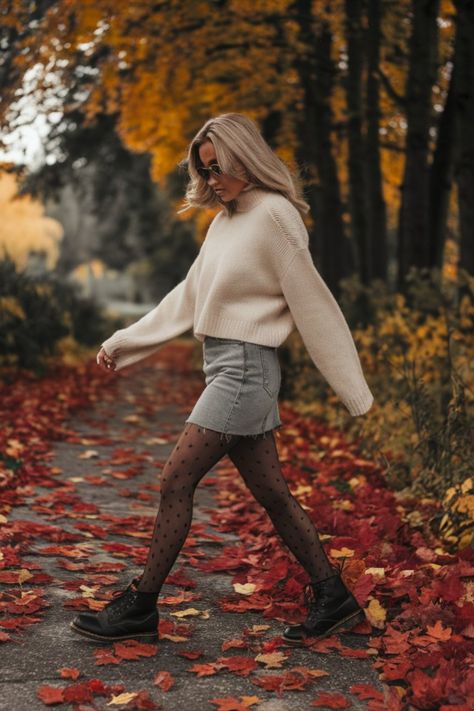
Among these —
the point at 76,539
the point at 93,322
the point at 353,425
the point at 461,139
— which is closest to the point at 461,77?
the point at 461,139

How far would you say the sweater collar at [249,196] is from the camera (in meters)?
3.46

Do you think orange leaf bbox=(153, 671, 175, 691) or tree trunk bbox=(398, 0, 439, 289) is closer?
orange leaf bbox=(153, 671, 175, 691)

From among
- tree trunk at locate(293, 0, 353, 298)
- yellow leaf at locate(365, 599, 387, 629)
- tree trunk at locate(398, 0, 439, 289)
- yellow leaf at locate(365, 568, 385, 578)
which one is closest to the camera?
yellow leaf at locate(365, 599, 387, 629)

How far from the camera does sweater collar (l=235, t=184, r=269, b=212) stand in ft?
11.4

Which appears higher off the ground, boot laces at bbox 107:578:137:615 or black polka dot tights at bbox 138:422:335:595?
black polka dot tights at bbox 138:422:335:595

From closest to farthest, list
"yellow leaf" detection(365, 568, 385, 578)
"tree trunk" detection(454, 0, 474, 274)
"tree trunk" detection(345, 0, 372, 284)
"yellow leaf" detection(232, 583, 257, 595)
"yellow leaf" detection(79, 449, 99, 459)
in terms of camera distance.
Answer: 1. "yellow leaf" detection(365, 568, 385, 578)
2. "yellow leaf" detection(232, 583, 257, 595)
3. "yellow leaf" detection(79, 449, 99, 459)
4. "tree trunk" detection(454, 0, 474, 274)
5. "tree trunk" detection(345, 0, 372, 284)

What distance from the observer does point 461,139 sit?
7773mm

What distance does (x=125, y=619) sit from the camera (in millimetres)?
3432

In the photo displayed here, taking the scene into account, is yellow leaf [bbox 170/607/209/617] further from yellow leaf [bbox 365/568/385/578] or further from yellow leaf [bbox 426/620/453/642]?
yellow leaf [bbox 426/620/453/642]

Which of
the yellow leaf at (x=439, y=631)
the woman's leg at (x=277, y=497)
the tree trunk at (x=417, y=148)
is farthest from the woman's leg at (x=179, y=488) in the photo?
the tree trunk at (x=417, y=148)

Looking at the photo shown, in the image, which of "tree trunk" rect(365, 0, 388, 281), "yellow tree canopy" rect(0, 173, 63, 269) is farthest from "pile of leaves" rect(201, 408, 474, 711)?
"yellow tree canopy" rect(0, 173, 63, 269)

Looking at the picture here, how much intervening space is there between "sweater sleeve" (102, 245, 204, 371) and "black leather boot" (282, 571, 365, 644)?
1174mm

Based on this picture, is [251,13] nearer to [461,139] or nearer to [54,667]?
[461,139]

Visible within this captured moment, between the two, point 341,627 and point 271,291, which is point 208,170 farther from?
point 341,627
